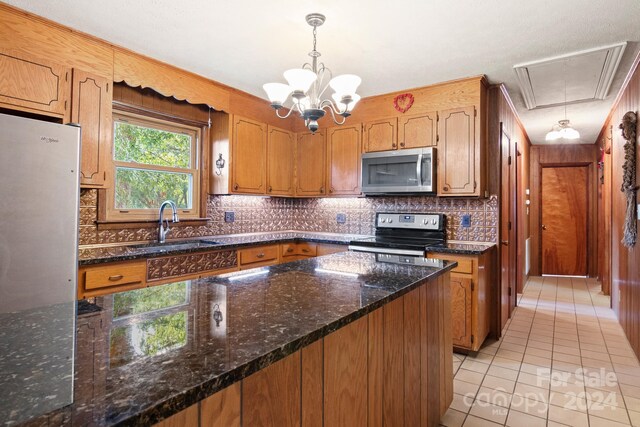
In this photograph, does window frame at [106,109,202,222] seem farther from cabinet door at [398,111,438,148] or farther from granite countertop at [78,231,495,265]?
cabinet door at [398,111,438,148]

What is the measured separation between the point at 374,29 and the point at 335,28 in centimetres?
26

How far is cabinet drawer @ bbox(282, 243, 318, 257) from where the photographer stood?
382 cm

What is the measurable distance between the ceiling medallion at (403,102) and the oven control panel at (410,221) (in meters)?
1.08

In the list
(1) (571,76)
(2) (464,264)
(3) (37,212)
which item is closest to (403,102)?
(1) (571,76)

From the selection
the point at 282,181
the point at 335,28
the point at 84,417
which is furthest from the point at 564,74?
the point at 84,417

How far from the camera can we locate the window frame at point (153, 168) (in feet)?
9.86

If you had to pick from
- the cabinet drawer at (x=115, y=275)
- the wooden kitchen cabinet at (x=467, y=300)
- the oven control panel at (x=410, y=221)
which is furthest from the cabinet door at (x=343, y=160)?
the cabinet drawer at (x=115, y=275)

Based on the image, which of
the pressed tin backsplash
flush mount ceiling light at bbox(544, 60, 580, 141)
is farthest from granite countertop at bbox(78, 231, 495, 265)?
flush mount ceiling light at bbox(544, 60, 580, 141)

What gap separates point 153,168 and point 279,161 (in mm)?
1404

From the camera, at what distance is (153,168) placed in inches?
130

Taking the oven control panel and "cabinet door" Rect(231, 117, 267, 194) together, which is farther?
"cabinet door" Rect(231, 117, 267, 194)

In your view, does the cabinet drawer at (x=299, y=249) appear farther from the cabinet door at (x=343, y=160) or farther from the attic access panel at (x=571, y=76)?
the attic access panel at (x=571, y=76)

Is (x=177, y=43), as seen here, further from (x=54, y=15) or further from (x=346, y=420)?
(x=346, y=420)

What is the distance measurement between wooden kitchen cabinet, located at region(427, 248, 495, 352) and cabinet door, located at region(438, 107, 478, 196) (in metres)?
0.68
